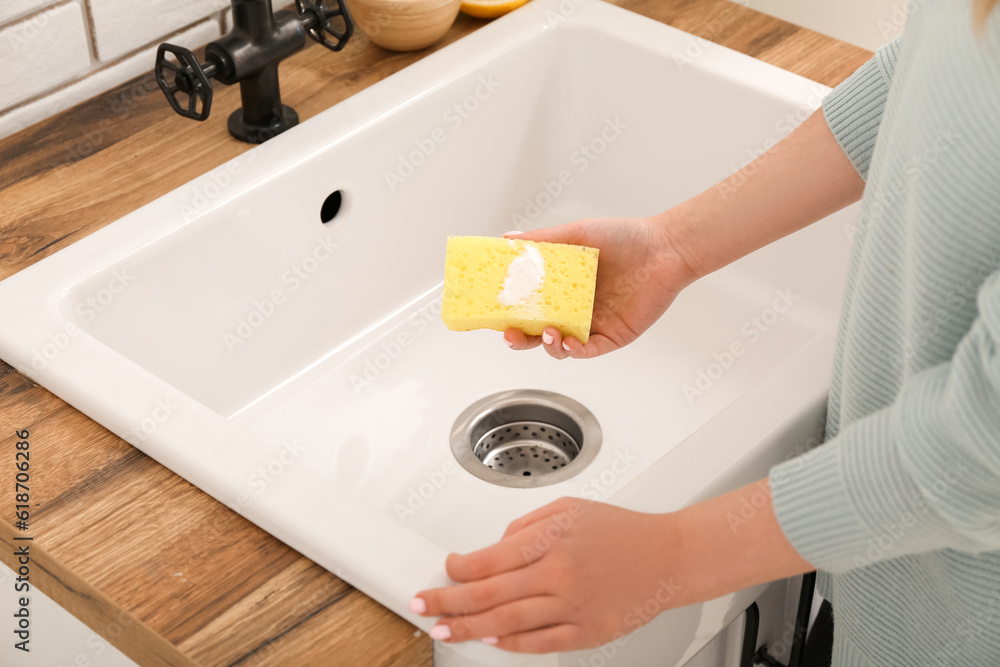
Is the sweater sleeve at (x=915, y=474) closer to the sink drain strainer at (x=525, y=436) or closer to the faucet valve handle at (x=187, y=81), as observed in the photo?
the sink drain strainer at (x=525, y=436)

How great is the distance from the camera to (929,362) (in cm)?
49

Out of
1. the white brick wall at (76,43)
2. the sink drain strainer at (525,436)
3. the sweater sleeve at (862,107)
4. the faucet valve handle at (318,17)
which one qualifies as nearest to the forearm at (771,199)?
the sweater sleeve at (862,107)

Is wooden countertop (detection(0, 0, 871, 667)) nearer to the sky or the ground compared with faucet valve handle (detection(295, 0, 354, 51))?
nearer to the ground

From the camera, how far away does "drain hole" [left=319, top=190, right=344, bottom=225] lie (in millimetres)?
870

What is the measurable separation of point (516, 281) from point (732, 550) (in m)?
0.27

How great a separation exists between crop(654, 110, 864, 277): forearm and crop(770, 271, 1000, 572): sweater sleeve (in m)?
0.23

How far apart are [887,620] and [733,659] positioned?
16 cm

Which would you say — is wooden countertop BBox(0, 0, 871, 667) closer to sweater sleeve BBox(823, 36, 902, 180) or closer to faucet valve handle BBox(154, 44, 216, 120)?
faucet valve handle BBox(154, 44, 216, 120)

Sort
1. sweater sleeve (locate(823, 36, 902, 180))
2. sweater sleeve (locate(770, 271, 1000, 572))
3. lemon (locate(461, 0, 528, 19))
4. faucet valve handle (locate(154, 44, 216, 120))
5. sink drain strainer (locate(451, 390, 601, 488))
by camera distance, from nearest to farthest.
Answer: sweater sleeve (locate(770, 271, 1000, 572)) → sweater sleeve (locate(823, 36, 902, 180)) → faucet valve handle (locate(154, 44, 216, 120)) → sink drain strainer (locate(451, 390, 601, 488)) → lemon (locate(461, 0, 528, 19))

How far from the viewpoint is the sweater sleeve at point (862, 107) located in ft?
2.07

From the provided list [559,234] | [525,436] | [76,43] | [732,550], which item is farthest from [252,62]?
[732,550]

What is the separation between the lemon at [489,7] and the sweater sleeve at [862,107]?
1.48 feet

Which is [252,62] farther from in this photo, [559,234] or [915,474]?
[915,474]

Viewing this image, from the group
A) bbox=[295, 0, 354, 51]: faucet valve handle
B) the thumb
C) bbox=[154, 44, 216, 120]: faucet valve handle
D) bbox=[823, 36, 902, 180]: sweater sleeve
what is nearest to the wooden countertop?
bbox=[154, 44, 216, 120]: faucet valve handle
